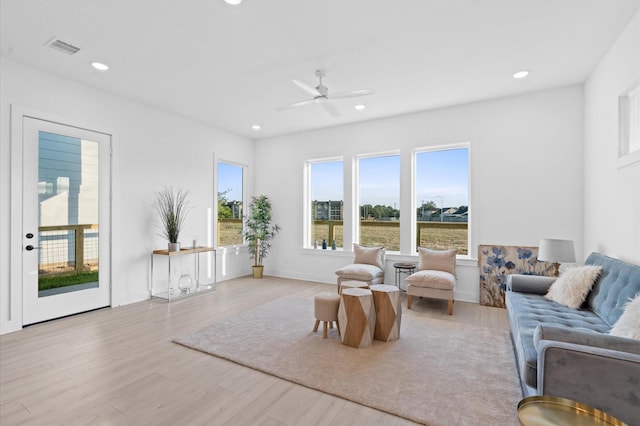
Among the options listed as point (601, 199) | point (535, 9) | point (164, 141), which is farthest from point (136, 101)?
point (601, 199)

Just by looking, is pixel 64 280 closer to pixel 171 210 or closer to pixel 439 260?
pixel 171 210

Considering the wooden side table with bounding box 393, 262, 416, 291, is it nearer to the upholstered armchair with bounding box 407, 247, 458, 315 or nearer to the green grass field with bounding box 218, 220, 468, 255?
the upholstered armchair with bounding box 407, 247, 458, 315

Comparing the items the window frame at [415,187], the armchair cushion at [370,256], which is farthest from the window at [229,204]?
the window frame at [415,187]

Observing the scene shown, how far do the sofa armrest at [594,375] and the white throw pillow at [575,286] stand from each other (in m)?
1.30

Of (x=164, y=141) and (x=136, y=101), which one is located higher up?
(x=136, y=101)

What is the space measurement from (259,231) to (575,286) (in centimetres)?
521

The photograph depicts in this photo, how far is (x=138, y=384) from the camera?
2.45 m

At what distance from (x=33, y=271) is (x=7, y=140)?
1.52 meters

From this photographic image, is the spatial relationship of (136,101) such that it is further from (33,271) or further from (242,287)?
(242,287)

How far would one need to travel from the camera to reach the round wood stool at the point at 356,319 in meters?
3.11

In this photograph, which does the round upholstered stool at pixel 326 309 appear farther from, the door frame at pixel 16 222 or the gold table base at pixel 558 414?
the door frame at pixel 16 222

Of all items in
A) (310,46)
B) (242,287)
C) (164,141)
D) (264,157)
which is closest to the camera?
(310,46)

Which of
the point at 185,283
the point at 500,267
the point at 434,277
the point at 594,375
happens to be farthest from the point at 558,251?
the point at 185,283

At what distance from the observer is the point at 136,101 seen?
4.80m
